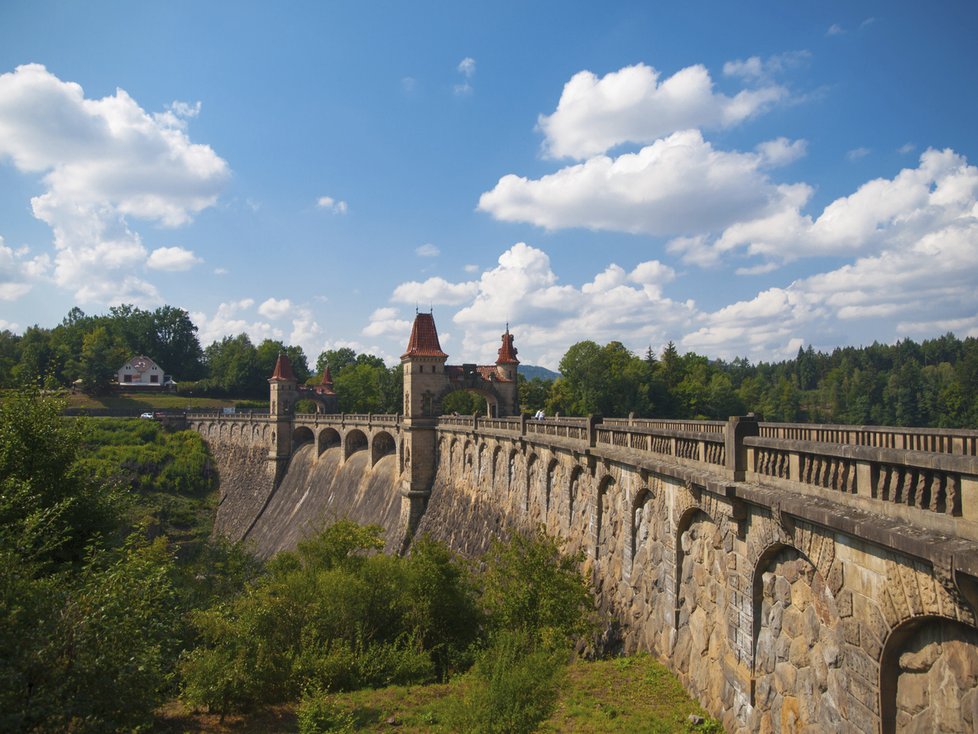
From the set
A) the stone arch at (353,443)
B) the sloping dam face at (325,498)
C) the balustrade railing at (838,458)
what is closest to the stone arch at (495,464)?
the sloping dam face at (325,498)

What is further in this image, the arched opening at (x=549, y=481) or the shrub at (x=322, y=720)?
the arched opening at (x=549, y=481)

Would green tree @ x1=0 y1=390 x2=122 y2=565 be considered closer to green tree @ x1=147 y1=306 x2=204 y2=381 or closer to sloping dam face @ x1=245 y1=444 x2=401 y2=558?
sloping dam face @ x1=245 y1=444 x2=401 y2=558

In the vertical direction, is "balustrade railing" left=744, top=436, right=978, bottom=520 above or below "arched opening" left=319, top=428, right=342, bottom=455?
above

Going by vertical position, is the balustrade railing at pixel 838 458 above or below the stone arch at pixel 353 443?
above

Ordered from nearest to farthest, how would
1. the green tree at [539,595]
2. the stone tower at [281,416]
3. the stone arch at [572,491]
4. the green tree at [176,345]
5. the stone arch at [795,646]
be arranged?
the stone arch at [795,646] → the green tree at [539,595] → the stone arch at [572,491] → the stone tower at [281,416] → the green tree at [176,345]

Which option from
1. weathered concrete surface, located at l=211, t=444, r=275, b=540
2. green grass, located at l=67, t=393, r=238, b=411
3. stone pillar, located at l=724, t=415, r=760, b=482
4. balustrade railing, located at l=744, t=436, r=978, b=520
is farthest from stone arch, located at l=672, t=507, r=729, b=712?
green grass, located at l=67, t=393, r=238, b=411

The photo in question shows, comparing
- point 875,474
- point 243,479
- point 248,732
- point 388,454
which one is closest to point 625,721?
point 875,474

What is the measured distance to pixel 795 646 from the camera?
8031 mm

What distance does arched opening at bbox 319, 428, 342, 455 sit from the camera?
57.7m

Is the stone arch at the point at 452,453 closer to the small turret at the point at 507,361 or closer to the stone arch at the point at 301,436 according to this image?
the small turret at the point at 507,361

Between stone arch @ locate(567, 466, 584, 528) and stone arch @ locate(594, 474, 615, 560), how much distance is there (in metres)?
2.14

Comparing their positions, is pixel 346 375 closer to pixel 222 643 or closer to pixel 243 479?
pixel 243 479

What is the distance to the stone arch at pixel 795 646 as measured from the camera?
7137 mm

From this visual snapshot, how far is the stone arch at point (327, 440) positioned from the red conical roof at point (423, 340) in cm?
1996
